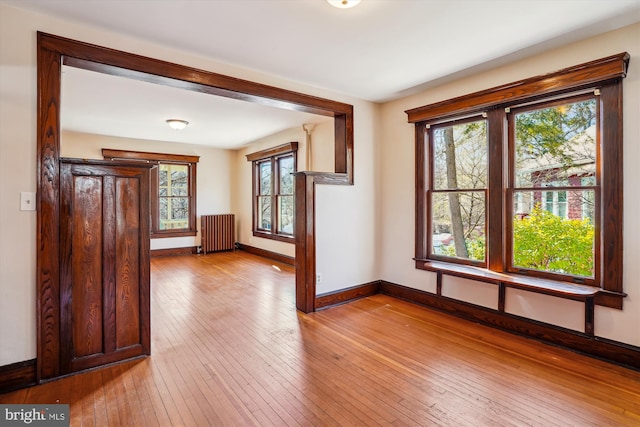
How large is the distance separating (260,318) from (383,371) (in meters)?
1.59

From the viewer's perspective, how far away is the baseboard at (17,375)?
2186 millimetres

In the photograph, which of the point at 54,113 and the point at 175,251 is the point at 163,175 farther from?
the point at 54,113

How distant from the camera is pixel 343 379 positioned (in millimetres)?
2359

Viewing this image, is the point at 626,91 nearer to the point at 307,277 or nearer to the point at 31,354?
the point at 307,277

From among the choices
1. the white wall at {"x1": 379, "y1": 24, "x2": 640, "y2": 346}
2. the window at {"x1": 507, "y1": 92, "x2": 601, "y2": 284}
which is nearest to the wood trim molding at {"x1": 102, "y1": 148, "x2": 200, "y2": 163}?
the white wall at {"x1": 379, "y1": 24, "x2": 640, "y2": 346}

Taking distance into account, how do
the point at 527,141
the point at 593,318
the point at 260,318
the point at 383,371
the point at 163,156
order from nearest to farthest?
the point at 383,371 → the point at 593,318 → the point at 527,141 → the point at 260,318 → the point at 163,156

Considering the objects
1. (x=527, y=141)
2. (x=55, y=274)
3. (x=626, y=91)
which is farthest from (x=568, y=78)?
(x=55, y=274)

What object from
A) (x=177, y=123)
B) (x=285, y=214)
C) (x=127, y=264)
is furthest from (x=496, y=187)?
(x=177, y=123)

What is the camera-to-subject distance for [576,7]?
2.26 meters

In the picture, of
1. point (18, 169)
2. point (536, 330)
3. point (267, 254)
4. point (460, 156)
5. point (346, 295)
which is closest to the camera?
point (18, 169)

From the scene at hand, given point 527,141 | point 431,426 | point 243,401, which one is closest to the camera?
point 431,426

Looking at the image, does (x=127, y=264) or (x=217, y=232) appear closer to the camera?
(x=127, y=264)

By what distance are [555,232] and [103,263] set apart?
3960 mm

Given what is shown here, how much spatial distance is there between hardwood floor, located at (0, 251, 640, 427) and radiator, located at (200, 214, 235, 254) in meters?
4.37
